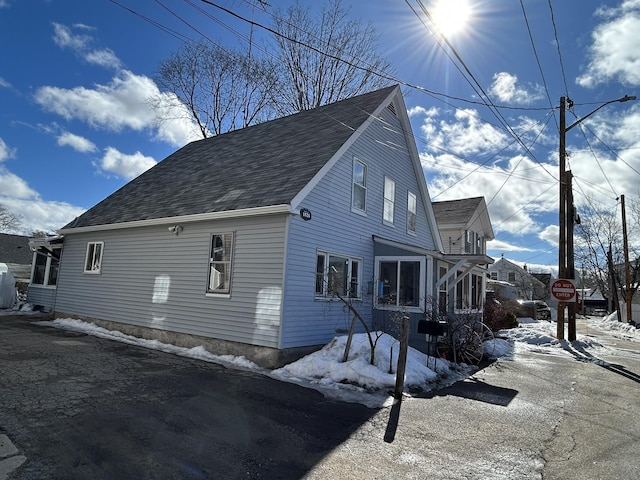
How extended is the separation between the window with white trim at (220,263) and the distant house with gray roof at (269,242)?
0.11 feet

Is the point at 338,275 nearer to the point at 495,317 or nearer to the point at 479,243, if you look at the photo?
the point at 495,317

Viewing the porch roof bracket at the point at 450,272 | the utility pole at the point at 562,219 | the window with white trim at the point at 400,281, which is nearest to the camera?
the window with white trim at the point at 400,281

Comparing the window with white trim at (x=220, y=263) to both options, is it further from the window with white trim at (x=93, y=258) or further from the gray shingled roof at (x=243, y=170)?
the window with white trim at (x=93, y=258)

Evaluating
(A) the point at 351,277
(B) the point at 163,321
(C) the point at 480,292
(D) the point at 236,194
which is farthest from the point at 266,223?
(C) the point at 480,292

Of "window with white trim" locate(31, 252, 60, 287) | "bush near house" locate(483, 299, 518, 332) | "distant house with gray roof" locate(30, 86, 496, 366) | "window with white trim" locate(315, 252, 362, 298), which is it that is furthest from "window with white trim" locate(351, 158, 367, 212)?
"window with white trim" locate(31, 252, 60, 287)

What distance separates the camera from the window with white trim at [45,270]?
1617cm

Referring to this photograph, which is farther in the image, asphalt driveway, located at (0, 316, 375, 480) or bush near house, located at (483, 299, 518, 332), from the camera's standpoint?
bush near house, located at (483, 299, 518, 332)

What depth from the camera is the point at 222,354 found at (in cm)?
942

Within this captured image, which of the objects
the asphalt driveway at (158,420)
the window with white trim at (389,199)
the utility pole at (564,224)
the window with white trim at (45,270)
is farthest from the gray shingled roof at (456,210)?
the asphalt driveway at (158,420)

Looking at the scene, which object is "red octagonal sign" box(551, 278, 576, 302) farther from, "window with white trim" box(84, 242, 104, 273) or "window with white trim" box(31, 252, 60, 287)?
"window with white trim" box(31, 252, 60, 287)

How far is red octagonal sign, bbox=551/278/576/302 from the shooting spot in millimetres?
14000

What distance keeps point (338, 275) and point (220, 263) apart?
2980mm

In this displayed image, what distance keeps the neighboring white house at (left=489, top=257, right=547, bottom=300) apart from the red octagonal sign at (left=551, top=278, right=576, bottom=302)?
4343cm

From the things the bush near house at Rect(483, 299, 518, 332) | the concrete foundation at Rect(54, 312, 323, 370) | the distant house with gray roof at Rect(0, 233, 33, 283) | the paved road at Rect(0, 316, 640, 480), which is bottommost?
the paved road at Rect(0, 316, 640, 480)
